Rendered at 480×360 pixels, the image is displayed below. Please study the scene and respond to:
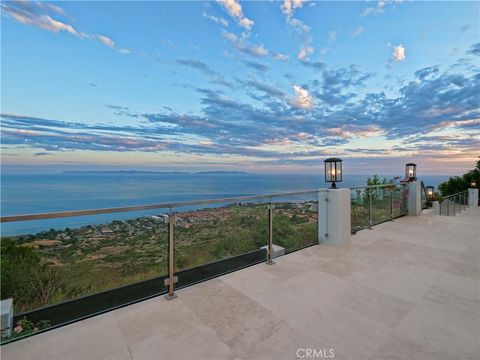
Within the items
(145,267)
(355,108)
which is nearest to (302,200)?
(145,267)

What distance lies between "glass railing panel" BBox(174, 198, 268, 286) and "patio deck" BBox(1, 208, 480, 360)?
22 cm

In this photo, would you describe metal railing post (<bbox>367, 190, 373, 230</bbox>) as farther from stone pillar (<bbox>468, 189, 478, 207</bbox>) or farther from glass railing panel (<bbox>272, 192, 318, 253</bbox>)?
stone pillar (<bbox>468, 189, 478, 207</bbox>)

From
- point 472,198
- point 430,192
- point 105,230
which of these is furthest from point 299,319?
point 472,198

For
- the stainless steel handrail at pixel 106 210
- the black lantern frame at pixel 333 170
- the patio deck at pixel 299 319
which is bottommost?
the patio deck at pixel 299 319

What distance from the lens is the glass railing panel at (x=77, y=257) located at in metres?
1.64

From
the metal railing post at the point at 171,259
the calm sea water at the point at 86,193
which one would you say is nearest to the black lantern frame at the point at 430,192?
the calm sea water at the point at 86,193

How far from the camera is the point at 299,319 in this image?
1.83 m

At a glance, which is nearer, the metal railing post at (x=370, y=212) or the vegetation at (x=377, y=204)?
the vegetation at (x=377, y=204)

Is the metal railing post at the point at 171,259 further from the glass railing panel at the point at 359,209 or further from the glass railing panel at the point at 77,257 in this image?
the glass railing panel at the point at 359,209

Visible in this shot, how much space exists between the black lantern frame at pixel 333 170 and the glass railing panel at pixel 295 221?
42cm

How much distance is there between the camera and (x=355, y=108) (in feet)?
38.3

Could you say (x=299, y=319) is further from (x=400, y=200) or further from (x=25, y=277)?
(x=400, y=200)

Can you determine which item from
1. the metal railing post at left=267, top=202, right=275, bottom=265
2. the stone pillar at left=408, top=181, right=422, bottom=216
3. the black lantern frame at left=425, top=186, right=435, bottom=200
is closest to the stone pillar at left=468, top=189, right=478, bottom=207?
the black lantern frame at left=425, top=186, right=435, bottom=200

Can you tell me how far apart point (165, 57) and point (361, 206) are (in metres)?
8.35
